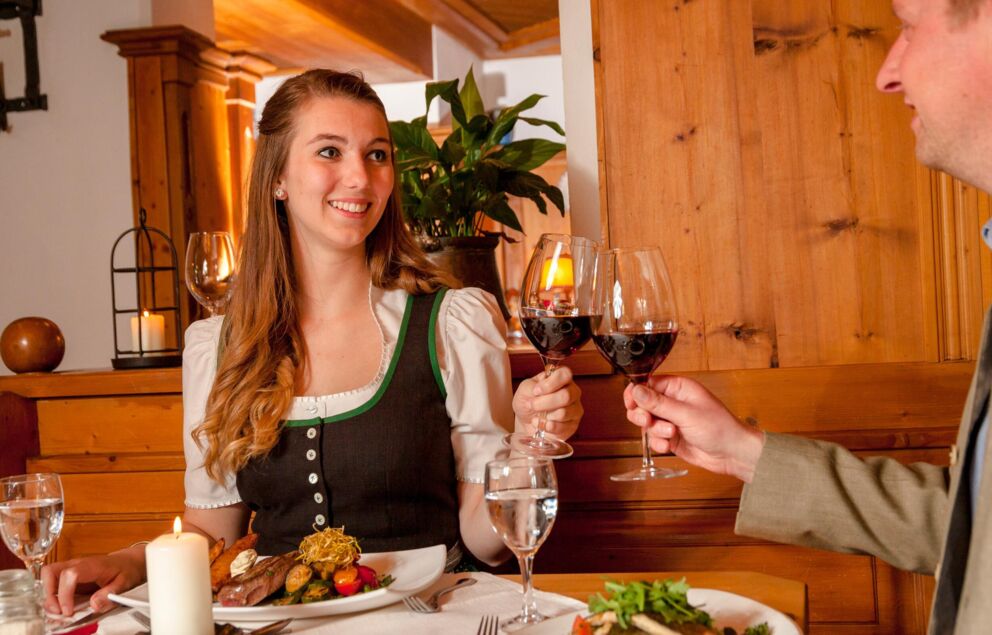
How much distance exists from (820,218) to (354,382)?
38.3 inches

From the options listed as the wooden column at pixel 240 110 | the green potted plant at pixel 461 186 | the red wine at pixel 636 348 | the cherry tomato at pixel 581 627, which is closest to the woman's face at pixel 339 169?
the green potted plant at pixel 461 186

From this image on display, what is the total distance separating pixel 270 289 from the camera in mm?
1897

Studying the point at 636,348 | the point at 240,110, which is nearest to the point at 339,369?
the point at 636,348

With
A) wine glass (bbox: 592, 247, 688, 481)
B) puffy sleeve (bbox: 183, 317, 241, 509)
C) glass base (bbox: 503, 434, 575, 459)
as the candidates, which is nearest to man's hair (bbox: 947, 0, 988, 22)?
wine glass (bbox: 592, 247, 688, 481)

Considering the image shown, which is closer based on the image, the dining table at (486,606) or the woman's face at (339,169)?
the dining table at (486,606)

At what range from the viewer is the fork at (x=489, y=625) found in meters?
1.03

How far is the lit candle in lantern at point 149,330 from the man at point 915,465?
156cm

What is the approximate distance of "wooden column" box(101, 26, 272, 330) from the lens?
3.69m

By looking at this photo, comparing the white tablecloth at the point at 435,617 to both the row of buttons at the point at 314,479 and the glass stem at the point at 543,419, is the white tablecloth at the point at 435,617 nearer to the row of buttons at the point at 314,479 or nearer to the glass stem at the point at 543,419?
the glass stem at the point at 543,419

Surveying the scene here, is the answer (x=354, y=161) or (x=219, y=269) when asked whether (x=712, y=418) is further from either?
(x=219, y=269)

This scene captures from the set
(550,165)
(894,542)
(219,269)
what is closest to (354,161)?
(219,269)

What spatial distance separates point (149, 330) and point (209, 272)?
297 millimetres

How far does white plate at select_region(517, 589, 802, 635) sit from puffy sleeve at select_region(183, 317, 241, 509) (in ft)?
3.11

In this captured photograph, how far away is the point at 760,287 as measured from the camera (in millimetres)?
2107
